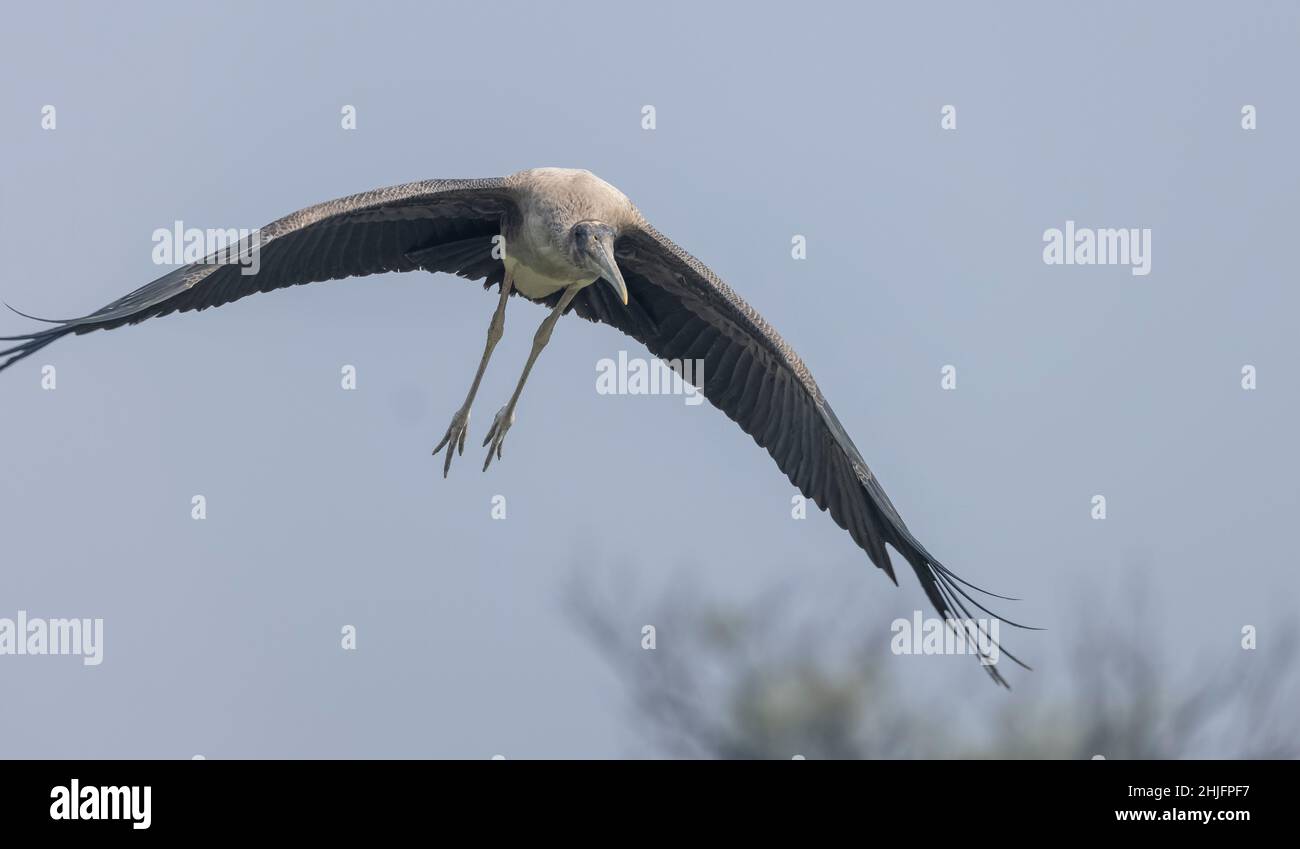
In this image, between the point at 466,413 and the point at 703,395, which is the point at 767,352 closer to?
the point at 703,395

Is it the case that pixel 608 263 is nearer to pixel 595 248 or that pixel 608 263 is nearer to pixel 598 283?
pixel 595 248

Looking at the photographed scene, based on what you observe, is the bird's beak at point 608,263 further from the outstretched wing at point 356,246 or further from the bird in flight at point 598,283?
the outstretched wing at point 356,246

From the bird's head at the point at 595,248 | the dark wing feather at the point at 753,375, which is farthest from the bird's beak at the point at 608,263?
the dark wing feather at the point at 753,375

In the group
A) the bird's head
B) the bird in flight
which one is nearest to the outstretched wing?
the bird in flight

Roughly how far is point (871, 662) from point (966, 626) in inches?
629

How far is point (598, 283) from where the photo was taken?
1878 cm

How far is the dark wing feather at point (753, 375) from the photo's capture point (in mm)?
17578

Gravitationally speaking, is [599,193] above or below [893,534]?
above

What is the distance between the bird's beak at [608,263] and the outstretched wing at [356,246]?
102 cm

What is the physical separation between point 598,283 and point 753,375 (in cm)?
151

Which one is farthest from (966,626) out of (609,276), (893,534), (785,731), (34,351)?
(785,731)

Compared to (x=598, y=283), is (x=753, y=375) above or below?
below

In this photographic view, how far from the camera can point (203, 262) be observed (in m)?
15.9

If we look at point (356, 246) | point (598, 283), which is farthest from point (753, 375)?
point (356, 246)
